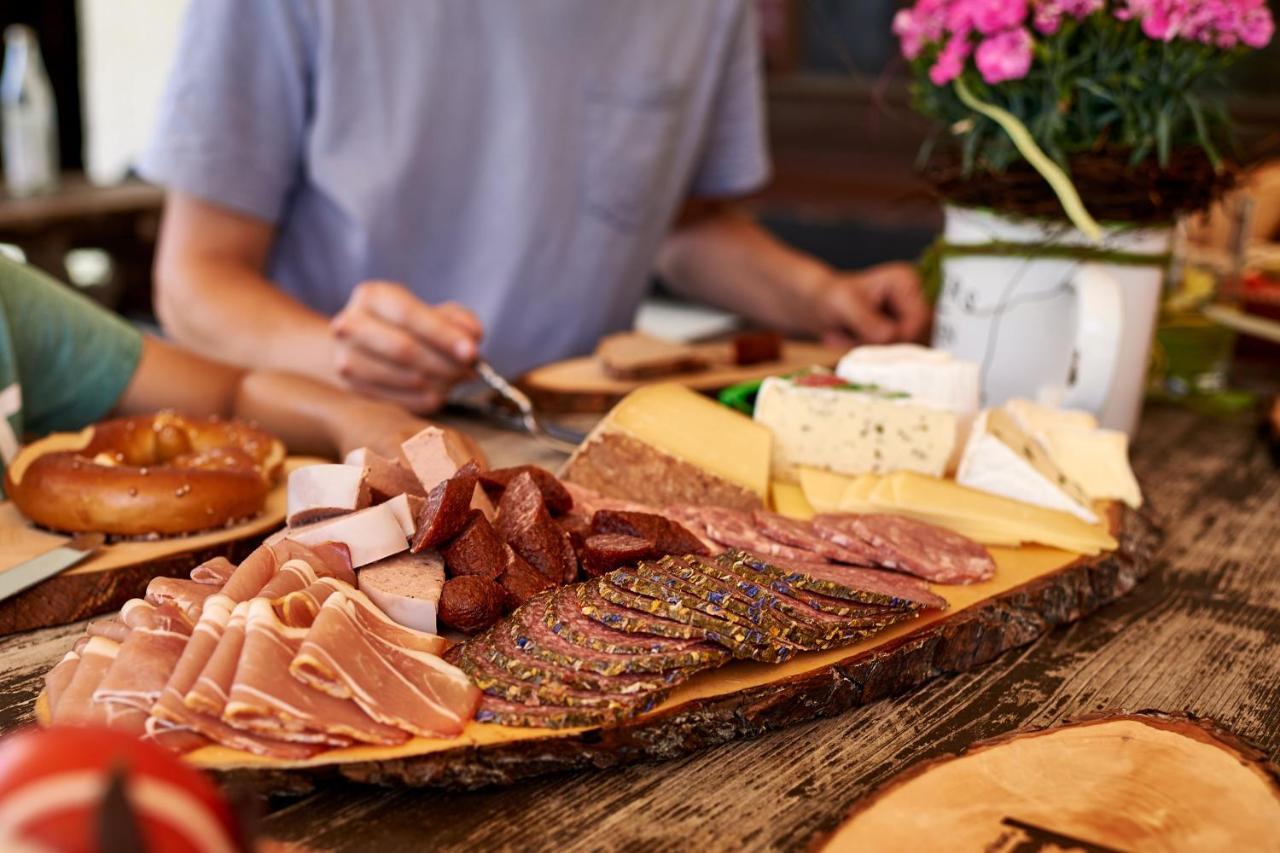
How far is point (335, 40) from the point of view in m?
1.95

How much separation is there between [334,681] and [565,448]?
2.52 ft

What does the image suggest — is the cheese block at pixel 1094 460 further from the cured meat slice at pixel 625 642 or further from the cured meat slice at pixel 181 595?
the cured meat slice at pixel 181 595

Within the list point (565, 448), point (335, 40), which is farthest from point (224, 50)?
point (565, 448)

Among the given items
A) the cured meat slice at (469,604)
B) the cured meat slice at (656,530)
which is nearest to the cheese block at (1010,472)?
the cured meat slice at (656,530)

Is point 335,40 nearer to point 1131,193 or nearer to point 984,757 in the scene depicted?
point 1131,193

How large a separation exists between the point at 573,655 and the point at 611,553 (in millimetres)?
142

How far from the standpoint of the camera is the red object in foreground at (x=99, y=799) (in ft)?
1.32

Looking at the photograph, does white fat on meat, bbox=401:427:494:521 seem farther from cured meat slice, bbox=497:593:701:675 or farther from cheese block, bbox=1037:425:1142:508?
cheese block, bbox=1037:425:1142:508

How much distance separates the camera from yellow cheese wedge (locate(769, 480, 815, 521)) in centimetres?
128

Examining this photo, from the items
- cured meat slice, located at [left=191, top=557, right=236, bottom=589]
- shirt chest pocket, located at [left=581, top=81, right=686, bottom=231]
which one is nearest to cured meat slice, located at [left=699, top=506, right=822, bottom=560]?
cured meat slice, located at [left=191, top=557, right=236, bottom=589]

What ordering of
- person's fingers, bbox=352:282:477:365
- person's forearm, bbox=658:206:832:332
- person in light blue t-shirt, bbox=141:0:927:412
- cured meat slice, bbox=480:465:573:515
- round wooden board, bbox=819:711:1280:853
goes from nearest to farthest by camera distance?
1. round wooden board, bbox=819:711:1280:853
2. cured meat slice, bbox=480:465:573:515
3. person's fingers, bbox=352:282:477:365
4. person in light blue t-shirt, bbox=141:0:927:412
5. person's forearm, bbox=658:206:832:332

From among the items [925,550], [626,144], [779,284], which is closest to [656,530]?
[925,550]

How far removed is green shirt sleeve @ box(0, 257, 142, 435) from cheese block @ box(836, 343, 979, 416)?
924 mm

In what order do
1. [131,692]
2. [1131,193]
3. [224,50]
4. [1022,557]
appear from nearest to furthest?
[131,692] < [1022,557] < [1131,193] < [224,50]
